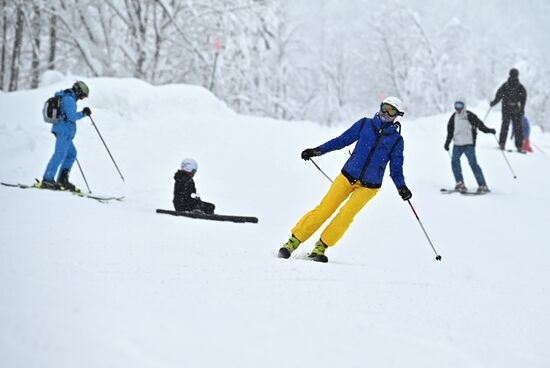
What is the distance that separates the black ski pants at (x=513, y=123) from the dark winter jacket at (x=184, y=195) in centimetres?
823

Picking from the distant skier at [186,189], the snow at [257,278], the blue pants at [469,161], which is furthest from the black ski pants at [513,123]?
the distant skier at [186,189]

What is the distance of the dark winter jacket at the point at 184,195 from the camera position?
686cm

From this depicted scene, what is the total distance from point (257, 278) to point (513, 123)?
10.5 meters

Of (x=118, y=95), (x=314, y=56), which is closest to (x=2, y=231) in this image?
(x=118, y=95)

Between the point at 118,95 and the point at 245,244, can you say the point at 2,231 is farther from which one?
the point at 118,95

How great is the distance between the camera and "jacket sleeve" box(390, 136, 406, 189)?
15.7ft

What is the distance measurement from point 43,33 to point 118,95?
11.9 meters

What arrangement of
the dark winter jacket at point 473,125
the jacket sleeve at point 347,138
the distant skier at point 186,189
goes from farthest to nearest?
1. the dark winter jacket at point 473,125
2. the distant skier at point 186,189
3. the jacket sleeve at point 347,138

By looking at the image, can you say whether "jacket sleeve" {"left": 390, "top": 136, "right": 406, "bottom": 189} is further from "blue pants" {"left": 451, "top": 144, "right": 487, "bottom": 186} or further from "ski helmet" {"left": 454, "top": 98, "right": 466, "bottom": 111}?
"ski helmet" {"left": 454, "top": 98, "right": 466, "bottom": 111}

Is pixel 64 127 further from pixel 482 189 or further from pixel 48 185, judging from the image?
pixel 482 189

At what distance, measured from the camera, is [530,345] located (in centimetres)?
288

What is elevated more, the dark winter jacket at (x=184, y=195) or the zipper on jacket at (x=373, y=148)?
the zipper on jacket at (x=373, y=148)

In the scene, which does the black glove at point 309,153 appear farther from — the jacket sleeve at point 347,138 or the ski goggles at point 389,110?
the ski goggles at point 389,110

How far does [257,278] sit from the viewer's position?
3.54m
